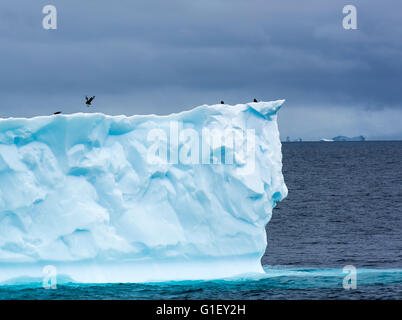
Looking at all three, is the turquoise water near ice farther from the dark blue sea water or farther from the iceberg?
the iceberg

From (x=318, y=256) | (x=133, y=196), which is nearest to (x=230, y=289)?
(x=133, y=196)

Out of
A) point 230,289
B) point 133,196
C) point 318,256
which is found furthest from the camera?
point 318,256

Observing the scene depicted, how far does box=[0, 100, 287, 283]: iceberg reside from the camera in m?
22.5

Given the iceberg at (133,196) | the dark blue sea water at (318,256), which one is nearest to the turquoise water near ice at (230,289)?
the dark blue sea water at (318,256)

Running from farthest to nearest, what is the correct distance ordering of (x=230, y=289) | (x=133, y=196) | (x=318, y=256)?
(x=318, y=256) < (x=133, y=196) < (x=230, y=289)

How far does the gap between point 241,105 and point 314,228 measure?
16.2 metres

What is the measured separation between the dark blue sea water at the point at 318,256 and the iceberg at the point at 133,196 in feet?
2.29

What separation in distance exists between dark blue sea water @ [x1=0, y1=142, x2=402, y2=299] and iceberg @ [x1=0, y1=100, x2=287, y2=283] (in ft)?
2.29

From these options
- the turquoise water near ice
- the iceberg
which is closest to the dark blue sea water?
the turquoise water near ice

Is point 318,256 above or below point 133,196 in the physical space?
below

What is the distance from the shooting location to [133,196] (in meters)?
22.9

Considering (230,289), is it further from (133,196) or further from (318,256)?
(318,256)

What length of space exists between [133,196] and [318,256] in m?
10.0
